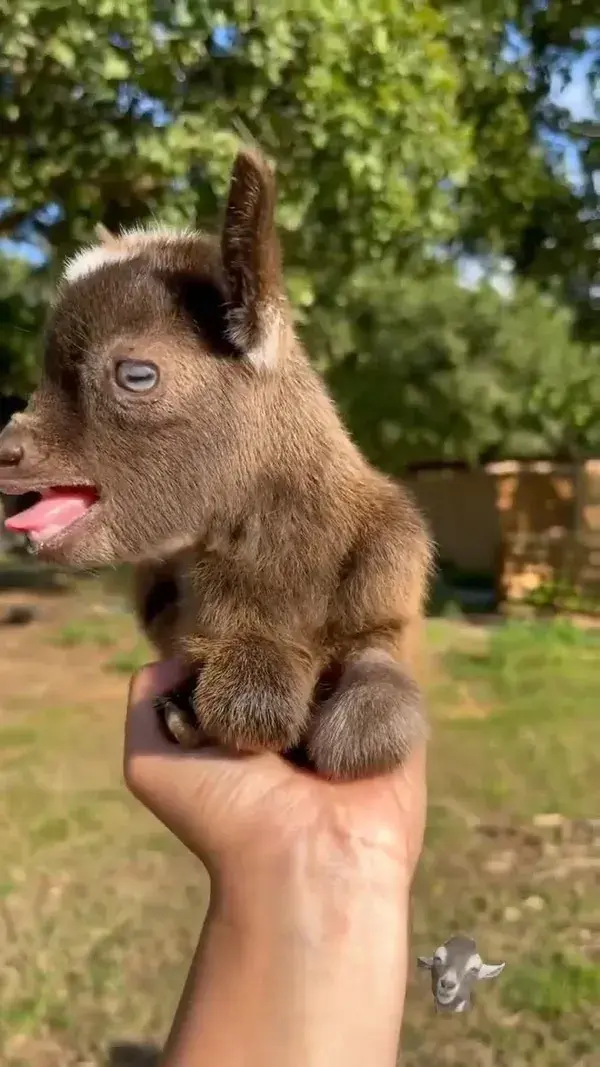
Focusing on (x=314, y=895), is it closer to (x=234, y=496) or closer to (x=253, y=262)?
(x=234, y=496)

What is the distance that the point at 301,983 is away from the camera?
80.1 inches

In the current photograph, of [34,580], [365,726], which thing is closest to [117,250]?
[365,726]

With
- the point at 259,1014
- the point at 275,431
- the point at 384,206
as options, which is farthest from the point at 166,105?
the point at 259,1014

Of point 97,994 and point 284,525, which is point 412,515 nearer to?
point 284,525

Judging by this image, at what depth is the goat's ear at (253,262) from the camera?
1.72 meters

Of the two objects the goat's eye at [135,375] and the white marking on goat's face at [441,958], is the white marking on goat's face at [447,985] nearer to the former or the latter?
the white marking on goat's face at [441,958]

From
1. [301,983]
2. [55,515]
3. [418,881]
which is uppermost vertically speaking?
[55,515]

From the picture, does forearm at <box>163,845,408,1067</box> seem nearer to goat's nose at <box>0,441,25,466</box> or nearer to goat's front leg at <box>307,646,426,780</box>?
goat's front leg at <box>307,646,426,780</box>

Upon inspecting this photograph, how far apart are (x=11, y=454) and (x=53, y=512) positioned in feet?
0.43

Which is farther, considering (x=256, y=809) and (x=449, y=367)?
(x=449, y=367)

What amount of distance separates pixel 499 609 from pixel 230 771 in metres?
12.1

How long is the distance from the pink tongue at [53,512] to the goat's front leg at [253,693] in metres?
0.35

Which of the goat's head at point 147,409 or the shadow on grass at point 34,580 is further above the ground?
the goat's head at point 147,409

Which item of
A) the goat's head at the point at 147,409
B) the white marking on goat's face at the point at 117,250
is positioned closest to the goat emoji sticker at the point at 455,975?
the goat's head at the point at 147,409
